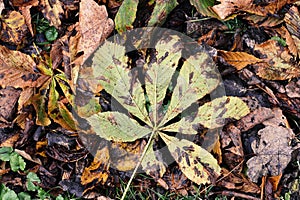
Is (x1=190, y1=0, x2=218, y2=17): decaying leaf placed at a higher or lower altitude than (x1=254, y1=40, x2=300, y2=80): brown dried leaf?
higher

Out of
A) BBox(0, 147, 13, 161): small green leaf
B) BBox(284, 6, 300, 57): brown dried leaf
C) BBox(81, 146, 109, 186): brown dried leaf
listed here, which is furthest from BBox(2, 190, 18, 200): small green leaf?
BBox(284, 6, 300, 57): brown dried leaf

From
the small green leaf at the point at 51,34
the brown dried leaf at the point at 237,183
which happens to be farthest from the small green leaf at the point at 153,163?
the small green leaf at the point at 51,34

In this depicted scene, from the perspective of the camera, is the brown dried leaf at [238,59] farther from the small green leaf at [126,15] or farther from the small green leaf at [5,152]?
A: the small green leaf at [5,152]


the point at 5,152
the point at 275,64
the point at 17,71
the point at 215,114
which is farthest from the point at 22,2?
the point at 275,64

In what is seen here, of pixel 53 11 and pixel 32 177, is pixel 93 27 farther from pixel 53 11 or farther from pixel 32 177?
pixel 32 177

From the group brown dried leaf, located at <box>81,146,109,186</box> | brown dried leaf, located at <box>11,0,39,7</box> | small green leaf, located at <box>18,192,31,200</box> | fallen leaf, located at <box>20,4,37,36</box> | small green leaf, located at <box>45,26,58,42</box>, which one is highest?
brown dried leaf, located at <box>11,0,39,7</box>

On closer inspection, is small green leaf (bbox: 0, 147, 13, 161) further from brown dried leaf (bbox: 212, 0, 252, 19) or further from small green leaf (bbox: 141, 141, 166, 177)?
brown dried leaf (bbox: 212, 0, 252, 19)
